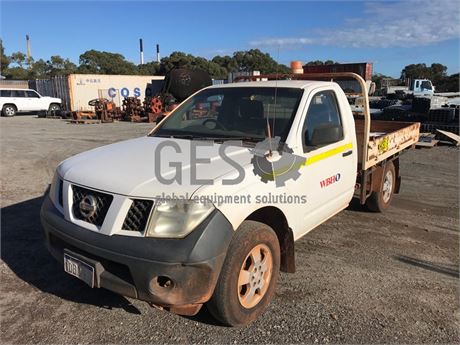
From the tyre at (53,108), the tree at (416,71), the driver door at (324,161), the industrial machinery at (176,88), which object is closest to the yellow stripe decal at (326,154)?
the driver door at (324,161)

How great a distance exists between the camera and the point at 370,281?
3877mm

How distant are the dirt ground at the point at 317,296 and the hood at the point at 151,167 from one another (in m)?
1.12

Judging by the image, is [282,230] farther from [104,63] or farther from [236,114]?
[104,63]

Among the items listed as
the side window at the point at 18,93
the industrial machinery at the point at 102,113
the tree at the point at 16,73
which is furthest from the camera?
the tree at the point at 16,73

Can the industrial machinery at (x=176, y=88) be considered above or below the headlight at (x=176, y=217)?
above

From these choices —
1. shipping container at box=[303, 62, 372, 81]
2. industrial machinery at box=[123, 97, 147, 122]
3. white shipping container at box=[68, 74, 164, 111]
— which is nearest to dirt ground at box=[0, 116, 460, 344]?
industrial machinery at box=[123, 97, 147, 122]

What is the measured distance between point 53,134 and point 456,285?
51.8 ft

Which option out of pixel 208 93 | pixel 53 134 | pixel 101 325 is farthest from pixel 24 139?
pixel 101 325

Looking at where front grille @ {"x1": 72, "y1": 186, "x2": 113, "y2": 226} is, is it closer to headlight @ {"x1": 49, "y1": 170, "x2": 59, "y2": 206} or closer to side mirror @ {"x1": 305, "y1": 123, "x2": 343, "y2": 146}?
headlight @ {"x1": 49, "y1": 170, "x2": 59, "y2": 206}

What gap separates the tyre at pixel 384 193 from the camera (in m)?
5.69

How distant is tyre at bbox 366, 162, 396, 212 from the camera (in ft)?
18.7

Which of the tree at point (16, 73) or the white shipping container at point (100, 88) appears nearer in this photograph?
the white shipping container at point (100, 88)

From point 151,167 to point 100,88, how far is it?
1079 inches

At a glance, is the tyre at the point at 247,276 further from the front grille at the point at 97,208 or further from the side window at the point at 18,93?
the side window at the point at 18,93
